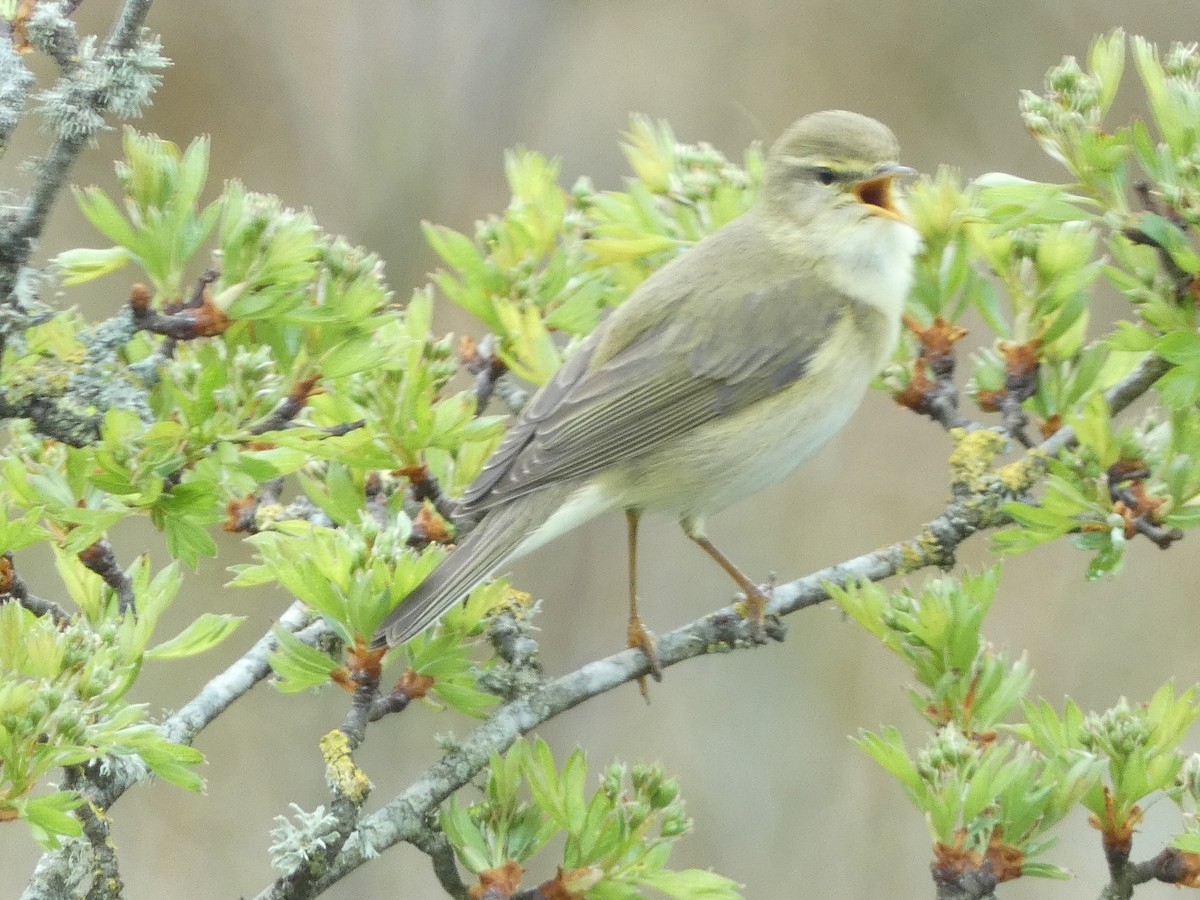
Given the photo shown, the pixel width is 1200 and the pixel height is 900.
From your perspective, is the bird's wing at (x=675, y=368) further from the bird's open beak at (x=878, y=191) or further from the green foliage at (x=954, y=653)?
the green foliage at (x=954, y=653)

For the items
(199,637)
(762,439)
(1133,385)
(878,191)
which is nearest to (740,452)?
(762,439)

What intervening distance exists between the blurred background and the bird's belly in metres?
2.05

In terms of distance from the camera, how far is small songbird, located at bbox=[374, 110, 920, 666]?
3100 millimetres

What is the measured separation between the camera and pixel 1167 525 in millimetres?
2016

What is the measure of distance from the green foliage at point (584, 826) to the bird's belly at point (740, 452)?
1356 mm

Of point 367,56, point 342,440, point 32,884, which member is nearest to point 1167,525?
point 342,440

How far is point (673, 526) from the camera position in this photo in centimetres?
587

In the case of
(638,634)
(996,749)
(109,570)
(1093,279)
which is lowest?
(638,634)

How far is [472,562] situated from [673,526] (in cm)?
367

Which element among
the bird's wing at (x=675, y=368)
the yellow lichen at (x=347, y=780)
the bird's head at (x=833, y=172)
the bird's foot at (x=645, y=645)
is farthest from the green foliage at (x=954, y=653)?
the bird's head at (x=833, y=172)

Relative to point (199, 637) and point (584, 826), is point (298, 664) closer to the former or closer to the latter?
point (199, 637)

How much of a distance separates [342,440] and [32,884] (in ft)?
2.34

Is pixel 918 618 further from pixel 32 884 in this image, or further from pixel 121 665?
pixel 32 884

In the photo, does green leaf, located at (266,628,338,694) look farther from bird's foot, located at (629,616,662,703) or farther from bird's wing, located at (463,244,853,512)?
bird's wing, located at (463,244,853,512)
